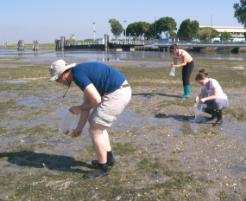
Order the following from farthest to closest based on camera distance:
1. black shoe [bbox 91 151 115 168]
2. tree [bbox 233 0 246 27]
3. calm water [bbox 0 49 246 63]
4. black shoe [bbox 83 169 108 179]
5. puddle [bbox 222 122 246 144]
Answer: tree [bbox 233 0 246 27]
calm water [bbox 0 49 246 63]
puddle [bbox 222 122 246 144]
black shoe [bbox 91 151 115 168]
black shoe [bbox 83 169 108 179]

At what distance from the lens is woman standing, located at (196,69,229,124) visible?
9.64m

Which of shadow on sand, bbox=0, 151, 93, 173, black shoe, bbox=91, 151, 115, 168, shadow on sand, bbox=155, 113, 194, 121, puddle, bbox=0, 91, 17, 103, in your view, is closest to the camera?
black shoe, bbox=91, 151, 115, 168

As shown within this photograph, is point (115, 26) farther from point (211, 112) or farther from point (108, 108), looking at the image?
point (108, 108)

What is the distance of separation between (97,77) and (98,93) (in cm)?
22

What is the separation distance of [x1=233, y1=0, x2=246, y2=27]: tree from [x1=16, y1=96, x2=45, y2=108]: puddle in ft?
364

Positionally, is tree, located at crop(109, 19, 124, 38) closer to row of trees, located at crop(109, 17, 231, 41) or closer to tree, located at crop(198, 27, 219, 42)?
row of trees, located at crop(109, 17, 231, 41)

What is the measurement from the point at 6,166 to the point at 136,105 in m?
6.05

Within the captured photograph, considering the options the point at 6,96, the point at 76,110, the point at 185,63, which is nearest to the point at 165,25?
the point at 6,96

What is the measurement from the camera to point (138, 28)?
139375 mm

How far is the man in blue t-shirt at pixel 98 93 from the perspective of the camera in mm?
5751

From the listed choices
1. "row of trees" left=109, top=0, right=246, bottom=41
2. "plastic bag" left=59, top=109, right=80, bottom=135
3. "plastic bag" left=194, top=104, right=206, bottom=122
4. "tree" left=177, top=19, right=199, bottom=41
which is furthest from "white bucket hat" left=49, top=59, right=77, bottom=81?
"tree" left=177, top=19, right=199, bottom=41

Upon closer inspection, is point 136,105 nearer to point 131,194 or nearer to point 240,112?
point 240,112

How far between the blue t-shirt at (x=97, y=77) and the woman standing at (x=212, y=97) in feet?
12.8

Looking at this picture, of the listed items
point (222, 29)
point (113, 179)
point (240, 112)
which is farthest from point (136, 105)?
point (222, 29)
